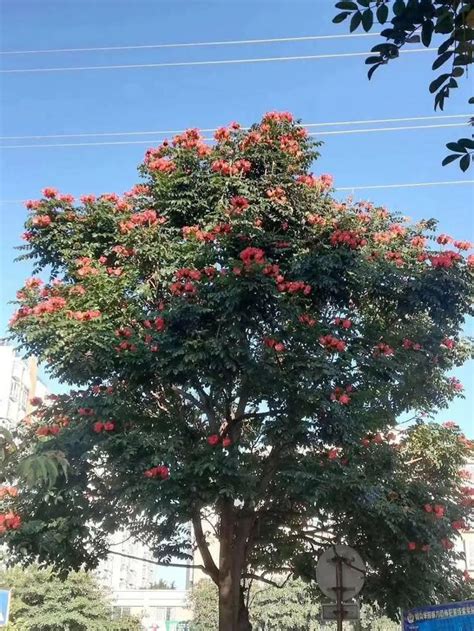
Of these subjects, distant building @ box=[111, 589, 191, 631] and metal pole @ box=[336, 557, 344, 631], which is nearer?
metal pole @ box=[336, 557, 344, 631]

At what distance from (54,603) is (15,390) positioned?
14424 mm

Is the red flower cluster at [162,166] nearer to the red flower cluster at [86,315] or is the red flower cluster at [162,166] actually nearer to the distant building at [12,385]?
the red flower cluster at [86,315]

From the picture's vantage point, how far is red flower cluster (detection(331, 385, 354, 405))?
21.8 feet

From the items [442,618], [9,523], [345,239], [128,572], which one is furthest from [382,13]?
[128,572]

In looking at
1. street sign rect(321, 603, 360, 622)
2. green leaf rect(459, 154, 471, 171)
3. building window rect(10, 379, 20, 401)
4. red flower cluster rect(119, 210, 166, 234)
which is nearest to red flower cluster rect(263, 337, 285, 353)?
red flower cluster rect(119, 210, 166, 234)

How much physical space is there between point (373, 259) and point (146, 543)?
5190 mm

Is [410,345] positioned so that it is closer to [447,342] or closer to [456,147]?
[447,342]

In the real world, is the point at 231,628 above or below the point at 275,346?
below

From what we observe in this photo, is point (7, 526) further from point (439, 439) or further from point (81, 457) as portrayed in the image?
point (439, 439)

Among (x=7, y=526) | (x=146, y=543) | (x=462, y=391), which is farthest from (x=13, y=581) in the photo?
(x=462, y=391)

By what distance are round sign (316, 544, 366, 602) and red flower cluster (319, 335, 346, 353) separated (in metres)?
2.23

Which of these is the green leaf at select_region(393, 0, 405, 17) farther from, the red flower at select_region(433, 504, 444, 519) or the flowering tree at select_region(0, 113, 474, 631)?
the red flower at select_region(433, 504, 444, 519)

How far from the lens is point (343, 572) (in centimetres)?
686

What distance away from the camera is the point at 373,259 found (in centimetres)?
792
